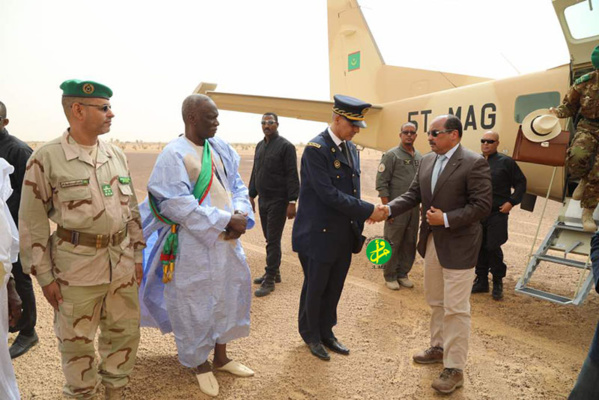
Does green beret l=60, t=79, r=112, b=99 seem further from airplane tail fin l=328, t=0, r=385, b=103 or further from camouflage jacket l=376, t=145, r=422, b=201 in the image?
airplane tail fin l=328, t=0, r=385, b=103

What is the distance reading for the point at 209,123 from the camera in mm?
2566

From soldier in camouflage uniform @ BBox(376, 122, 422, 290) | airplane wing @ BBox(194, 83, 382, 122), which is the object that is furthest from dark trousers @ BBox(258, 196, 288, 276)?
airplane wing @ BBox(194, 83, 382, 122)

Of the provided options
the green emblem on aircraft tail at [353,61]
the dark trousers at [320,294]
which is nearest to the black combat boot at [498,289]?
the dark trousers at [320,294]

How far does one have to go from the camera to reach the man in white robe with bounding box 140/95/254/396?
8.11ft

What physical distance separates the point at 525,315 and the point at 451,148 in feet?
8.37

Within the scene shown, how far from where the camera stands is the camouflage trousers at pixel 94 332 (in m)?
2.14

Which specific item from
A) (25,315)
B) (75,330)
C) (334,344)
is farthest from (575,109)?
(25,315)

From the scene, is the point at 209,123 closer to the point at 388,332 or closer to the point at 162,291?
the point at 162,291

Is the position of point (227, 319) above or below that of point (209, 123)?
below

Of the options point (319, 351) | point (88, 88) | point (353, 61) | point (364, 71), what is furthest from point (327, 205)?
point (353, 61)

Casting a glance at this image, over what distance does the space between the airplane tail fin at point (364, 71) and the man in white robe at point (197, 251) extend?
6.83 m

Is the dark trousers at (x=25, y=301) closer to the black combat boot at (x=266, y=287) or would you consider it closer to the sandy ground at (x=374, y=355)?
the sandy ground at (x=374, y=355)

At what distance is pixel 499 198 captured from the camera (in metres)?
4.50

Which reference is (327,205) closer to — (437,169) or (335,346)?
(437,169)
